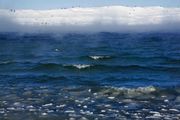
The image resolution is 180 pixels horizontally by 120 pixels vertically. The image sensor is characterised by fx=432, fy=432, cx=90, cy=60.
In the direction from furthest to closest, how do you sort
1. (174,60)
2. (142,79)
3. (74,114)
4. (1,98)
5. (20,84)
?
(174,60) → (142,79) → (20,84) → (1,98) → (74,114)

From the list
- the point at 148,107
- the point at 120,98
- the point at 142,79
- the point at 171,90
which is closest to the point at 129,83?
the point at 142,79

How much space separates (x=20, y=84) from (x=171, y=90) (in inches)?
356

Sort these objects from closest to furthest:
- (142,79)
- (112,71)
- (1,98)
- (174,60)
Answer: (1,98), (142,79), (112,71), (174,60)

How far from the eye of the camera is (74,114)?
56.5 feet

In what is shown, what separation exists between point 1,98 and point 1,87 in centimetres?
398

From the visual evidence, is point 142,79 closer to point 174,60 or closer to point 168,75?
point 168,75

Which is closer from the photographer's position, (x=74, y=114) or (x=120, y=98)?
(x=74, y=114)

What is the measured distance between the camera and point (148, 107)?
18.6m

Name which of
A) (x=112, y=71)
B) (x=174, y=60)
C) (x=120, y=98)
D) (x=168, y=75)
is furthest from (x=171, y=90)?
(x=174, y=60)

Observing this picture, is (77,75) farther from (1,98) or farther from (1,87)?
(1,98)

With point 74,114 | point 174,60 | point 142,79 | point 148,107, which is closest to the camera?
point 74,114

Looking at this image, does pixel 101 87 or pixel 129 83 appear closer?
pixel 101 87

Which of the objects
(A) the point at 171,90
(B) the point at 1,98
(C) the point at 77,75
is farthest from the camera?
(C) the point at 77,75

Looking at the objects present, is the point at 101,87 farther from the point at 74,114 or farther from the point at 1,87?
the point at 74,114
